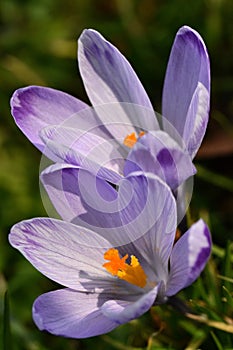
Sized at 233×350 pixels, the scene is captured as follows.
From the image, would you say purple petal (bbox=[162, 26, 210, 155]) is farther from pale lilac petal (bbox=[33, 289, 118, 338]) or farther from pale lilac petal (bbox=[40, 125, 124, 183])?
pale lilac petal (bbox=[33, 289, 118, 338])

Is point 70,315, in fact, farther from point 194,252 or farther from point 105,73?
point 105,73

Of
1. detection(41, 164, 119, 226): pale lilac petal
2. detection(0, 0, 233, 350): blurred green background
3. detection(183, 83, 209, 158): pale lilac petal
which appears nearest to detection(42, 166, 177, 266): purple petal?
detection(41, 164, 119, 226): pale lilac petal

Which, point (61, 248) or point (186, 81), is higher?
point (186, 81)

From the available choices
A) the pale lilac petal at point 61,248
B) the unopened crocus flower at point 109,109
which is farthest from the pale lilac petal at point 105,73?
the pale lilac petal at point 61,248

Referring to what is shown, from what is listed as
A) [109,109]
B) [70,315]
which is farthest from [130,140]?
[70,315]

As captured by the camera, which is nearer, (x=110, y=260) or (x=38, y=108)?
(x=110, y=260)

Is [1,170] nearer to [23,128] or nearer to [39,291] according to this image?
[39,291]
